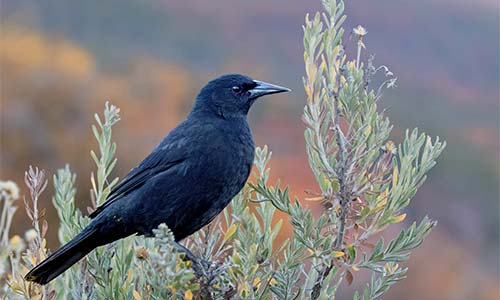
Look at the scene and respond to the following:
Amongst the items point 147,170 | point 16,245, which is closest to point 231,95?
point 147,170

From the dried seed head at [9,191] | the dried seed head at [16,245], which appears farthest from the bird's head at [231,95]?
the dried seed head at [16,245]

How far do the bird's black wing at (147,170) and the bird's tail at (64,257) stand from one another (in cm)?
26

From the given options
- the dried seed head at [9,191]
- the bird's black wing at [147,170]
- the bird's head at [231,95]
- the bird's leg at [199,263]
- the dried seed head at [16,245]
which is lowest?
the bird's leg at [199,263]

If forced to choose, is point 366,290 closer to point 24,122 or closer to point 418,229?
point 418,229

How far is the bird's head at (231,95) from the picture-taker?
399 centimetres

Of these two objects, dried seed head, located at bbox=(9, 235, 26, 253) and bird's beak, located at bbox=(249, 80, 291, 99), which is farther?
bird's beak, located at bbox=(249, 80, 291, 99)

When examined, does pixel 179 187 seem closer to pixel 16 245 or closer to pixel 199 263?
pixel 199 263

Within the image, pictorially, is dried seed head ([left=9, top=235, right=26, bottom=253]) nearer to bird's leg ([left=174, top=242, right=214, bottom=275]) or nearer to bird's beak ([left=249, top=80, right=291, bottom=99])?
bird's leg ([left=174, top=242, right=214, bottom=275])

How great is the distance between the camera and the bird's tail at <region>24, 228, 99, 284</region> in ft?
10.5

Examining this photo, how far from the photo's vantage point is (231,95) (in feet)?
13.3

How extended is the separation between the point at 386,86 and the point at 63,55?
69.9 ft

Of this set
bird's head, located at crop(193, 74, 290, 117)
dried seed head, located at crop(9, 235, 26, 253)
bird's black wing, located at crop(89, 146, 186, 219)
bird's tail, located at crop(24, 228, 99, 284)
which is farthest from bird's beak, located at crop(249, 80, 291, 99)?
dried seed head, located at crop(9, 235, 26, 253)

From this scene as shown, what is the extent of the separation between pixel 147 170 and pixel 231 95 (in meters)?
0.66

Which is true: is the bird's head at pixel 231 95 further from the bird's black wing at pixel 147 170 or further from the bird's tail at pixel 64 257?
the bird's tail at pixel 64 257
